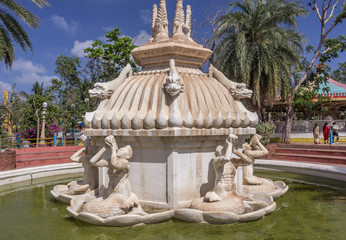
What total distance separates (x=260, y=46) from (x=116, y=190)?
1495cm

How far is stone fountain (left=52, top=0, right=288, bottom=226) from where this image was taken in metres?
5.27

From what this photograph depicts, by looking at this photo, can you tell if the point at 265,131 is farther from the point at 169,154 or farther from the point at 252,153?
the point at 169,154

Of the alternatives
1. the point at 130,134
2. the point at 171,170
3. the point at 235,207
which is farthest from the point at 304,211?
the point at 130,134

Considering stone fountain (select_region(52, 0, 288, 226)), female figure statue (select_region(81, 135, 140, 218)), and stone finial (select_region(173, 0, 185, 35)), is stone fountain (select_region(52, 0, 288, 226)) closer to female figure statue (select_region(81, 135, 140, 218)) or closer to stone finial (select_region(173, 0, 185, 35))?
female figure statue (select_region(81, 135, 140, 218))

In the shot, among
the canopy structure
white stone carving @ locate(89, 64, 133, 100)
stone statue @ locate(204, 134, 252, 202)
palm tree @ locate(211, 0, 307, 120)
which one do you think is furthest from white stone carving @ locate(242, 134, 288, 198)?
the canopy structure

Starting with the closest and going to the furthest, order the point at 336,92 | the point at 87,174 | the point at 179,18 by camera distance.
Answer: the point at 87,174 < the point at 179,18 < the point at 336,92

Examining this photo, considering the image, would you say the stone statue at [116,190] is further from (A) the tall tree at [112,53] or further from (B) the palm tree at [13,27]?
(A) the tall tree at [112,53]

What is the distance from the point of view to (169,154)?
564 cm

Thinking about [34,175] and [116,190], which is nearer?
[116,190]

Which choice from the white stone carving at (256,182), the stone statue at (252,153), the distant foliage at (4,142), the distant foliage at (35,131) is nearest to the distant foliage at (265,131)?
the white stone carving at (256,182)

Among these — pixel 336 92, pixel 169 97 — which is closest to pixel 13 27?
pixel 169 97

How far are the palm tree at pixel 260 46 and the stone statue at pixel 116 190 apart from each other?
12735 mm

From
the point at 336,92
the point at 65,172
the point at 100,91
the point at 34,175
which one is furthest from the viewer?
the point at 336,92

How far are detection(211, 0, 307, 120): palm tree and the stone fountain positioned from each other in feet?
35.7
